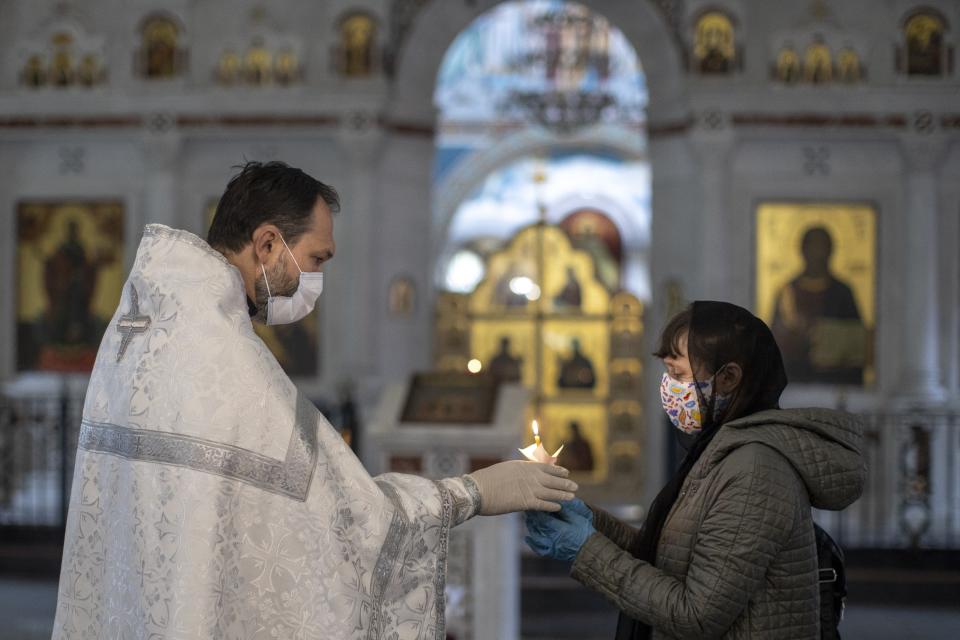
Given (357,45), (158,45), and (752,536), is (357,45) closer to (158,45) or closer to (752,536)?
(158,45)

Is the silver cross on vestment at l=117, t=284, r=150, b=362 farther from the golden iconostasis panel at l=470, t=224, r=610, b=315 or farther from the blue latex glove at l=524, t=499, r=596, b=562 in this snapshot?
the golden iconostasis panel at l=470, t=224, r=610, b=315

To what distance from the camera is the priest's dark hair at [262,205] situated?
268 centimetres

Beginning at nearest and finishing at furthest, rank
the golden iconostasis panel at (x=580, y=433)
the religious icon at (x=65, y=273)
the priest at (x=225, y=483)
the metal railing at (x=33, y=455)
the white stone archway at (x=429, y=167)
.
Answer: the priest at (x=225, y=483)
the metal railing at (x=33, y=455)
the white stone archway at (x=429, y=167)
the religious icon at (x=65, y=273)
the golden iconostasis panel at (x=580, y=433)

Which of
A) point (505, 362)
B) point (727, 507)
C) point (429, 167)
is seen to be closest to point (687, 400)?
point (727, 507)

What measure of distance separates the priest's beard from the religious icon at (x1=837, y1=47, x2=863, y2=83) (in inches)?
382

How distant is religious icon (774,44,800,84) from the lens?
11.5 meters

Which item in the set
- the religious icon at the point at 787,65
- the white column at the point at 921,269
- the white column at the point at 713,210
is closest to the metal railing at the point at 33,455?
the white column at the point at 713,210

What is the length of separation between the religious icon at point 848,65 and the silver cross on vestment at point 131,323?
32.6 ft

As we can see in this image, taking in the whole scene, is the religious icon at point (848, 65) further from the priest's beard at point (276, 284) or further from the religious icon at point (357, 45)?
the priest's beard at point (276, 284)

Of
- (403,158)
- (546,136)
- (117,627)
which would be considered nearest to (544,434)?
(403,158)

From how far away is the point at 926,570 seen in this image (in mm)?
9109

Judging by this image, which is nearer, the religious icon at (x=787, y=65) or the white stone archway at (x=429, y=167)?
the religious icon at (x=787, y=65)

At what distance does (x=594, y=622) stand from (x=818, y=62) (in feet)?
19.4

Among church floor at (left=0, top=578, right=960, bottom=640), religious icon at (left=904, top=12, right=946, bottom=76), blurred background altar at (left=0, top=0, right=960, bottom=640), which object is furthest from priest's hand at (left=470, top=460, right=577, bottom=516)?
religious icon at (left=904, top=12, right=946, bottom=76)
